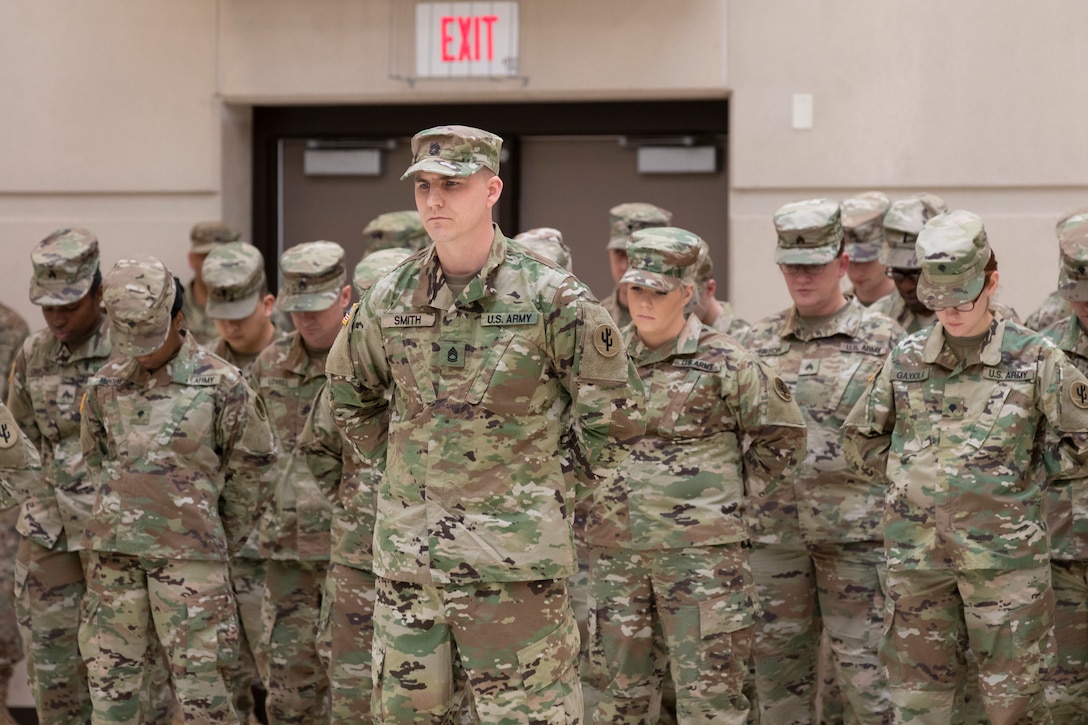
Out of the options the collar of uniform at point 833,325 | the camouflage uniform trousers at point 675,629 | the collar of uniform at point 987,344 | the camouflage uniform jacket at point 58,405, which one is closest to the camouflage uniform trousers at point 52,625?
the camouflage uniform jacket at point 58,405

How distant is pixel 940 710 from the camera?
15.9ft

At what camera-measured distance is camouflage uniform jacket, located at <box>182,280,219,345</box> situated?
7.38m

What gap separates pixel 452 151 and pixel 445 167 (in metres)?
0.07

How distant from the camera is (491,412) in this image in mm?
3756

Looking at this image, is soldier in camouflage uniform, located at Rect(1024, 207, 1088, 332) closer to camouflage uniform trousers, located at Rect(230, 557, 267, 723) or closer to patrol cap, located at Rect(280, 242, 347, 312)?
patrol cap, located at Rect(280, 242, 347, 312)

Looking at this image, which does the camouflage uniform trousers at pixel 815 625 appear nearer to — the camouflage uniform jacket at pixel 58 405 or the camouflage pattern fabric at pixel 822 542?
the camouflage pattern fabric at pixel 822 542

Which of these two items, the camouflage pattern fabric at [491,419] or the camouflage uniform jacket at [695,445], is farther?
the camouflage uniform jacket at [695,445]

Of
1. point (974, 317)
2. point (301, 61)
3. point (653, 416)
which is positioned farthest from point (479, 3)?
point (974, 317)

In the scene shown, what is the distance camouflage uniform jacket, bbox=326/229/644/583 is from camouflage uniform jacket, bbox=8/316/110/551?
2464 millimetres

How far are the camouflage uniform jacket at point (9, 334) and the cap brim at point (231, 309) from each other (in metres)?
1.45

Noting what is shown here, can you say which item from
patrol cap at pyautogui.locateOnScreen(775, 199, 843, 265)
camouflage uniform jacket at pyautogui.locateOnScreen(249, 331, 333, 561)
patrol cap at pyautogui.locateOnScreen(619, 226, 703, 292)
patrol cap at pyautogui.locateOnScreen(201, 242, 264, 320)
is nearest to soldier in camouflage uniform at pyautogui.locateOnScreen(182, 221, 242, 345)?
patrol cap at pyautogui.locateOnScreen(201, 242, 264, 320)

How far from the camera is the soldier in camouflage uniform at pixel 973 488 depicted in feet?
15.5

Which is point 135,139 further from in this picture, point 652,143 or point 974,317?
point 974,317

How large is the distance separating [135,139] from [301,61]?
976 millimetres
